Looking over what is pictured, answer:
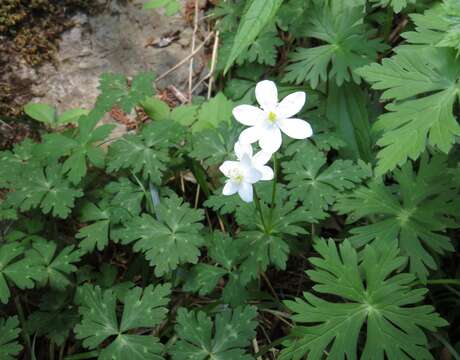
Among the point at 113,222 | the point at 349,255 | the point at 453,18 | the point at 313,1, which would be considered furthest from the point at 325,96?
the point at 113,222

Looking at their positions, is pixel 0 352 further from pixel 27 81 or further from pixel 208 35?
pixel 208 35

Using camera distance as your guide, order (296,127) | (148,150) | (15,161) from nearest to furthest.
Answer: (296,127)
(148,150)
(15,161)

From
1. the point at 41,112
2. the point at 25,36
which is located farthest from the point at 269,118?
the point at 25,36

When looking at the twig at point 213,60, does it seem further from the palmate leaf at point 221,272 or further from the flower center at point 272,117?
the flower center at point 272,117

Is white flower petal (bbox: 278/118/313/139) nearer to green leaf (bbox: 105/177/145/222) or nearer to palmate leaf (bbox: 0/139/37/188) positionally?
Result: green leaf (bbox: 105/177/145/222)

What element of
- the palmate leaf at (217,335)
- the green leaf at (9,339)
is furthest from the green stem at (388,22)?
the green leaf at (9,339)

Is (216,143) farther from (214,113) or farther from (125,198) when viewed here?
(125,198)

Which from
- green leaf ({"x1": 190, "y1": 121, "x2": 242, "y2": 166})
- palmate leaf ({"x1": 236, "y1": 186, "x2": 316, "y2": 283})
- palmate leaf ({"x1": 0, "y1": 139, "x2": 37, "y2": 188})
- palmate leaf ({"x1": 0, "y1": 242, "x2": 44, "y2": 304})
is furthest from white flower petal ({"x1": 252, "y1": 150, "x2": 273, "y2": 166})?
palmate leaf ({"x1": 0, "y1": 139, "x2": 37, "y2": 188})
